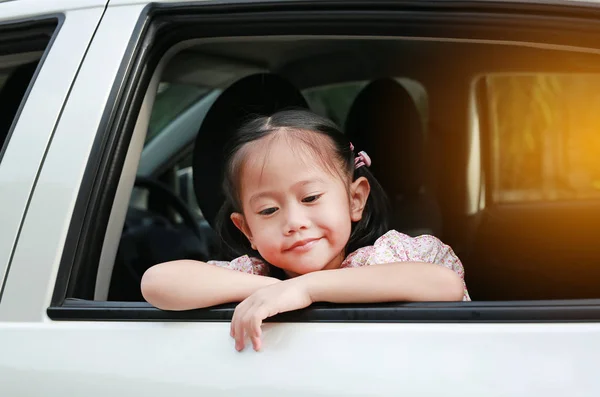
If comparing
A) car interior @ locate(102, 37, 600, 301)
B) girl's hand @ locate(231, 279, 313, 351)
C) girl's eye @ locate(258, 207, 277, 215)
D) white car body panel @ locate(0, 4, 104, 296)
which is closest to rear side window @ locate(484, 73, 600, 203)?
car interior @ locate(102, 37, 600, 301)

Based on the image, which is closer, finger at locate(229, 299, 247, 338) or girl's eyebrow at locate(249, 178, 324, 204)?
finger at locate(229, 299, 247, 338)

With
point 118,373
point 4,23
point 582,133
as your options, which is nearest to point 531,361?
point 118,373

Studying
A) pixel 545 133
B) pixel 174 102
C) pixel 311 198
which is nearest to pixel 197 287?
pixel 311 198

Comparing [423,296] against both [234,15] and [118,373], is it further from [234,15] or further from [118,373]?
[234,15]

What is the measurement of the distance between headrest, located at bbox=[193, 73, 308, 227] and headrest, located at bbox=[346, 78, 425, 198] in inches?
19.6

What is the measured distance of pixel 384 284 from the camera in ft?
4.46

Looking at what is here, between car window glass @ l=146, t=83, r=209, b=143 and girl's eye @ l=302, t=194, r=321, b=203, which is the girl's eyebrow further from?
car window glass @ l=146, t=83, r=209, b=143

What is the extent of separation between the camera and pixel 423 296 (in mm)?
1371

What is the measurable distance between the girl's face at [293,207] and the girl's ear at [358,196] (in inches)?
3.4

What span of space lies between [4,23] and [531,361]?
1.34 metres

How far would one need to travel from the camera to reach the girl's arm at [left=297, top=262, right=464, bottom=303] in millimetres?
1357

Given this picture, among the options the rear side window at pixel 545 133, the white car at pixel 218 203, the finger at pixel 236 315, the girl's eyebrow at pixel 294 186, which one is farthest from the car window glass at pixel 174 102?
the finger at pixel 236 315

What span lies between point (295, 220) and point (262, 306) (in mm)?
333

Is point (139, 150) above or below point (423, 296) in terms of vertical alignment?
above
